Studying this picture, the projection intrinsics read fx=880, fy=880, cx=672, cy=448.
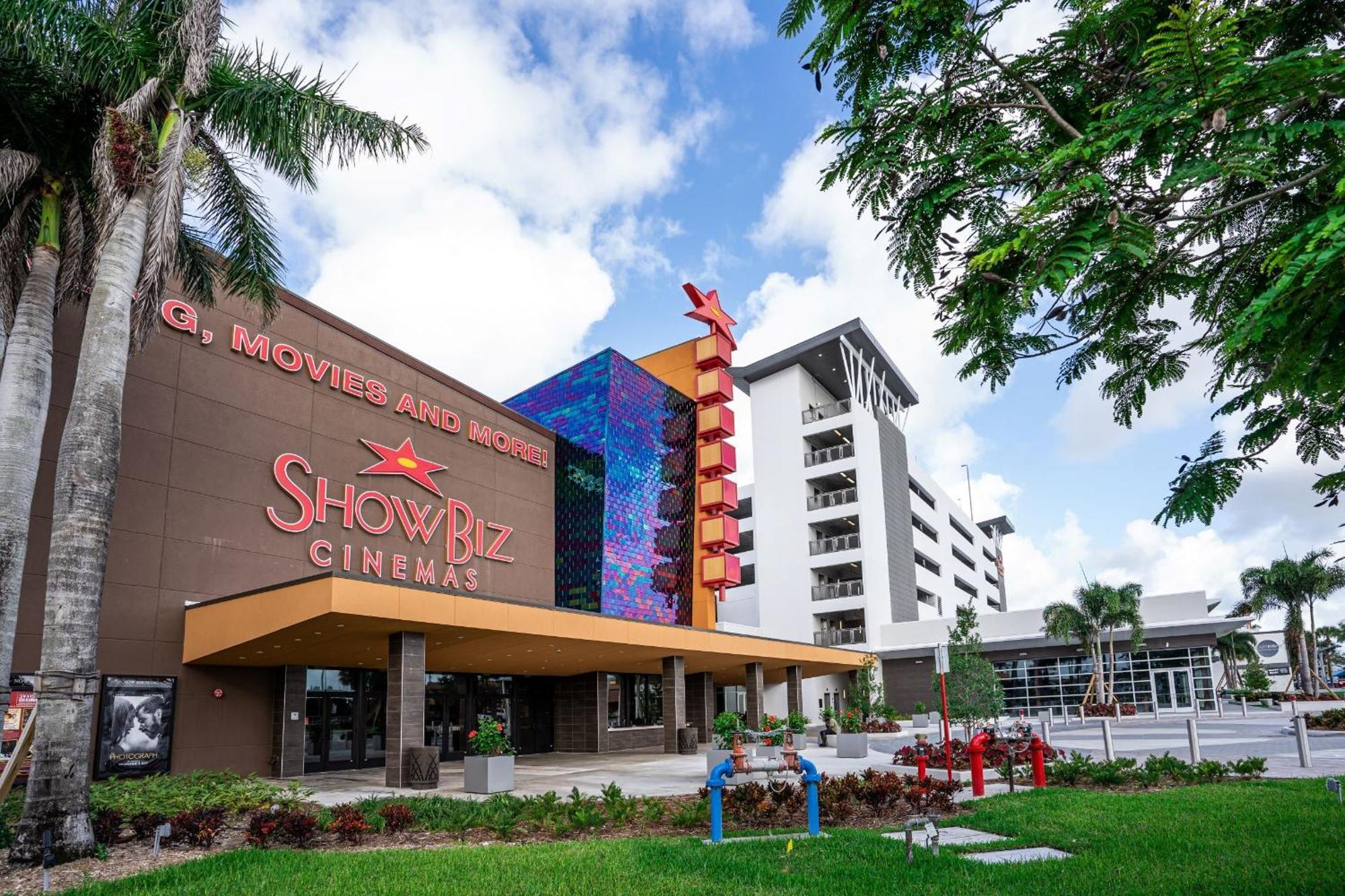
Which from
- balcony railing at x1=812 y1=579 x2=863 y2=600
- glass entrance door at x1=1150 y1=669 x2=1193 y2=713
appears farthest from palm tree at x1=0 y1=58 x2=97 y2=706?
glass entrance door at x1=1150 y1=669 x2=1193 y2=713

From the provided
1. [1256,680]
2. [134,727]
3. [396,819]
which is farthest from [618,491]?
[1256,680]

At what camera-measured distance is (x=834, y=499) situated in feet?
187

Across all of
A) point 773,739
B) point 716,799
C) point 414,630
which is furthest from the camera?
point 773,739

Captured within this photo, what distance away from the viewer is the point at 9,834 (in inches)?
446

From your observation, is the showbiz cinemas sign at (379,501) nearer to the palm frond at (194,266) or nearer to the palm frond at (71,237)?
the palm frond at (194,266)

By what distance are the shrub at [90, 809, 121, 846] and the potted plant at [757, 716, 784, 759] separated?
48.5 ft

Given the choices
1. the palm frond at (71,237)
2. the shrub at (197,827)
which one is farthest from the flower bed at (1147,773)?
the palm frond at (71,237)

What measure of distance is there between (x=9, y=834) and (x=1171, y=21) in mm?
14676

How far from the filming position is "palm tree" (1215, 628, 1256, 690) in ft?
239

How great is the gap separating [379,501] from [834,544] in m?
34.9

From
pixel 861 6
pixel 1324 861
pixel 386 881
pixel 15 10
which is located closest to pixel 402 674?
pixel 386 881

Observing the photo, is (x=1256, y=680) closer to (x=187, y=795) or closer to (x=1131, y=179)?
(x=187, y=795)

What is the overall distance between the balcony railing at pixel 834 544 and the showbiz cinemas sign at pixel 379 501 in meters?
28.5

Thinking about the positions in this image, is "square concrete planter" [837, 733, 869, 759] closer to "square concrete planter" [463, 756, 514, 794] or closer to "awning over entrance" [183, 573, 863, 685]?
"awning over entrance" [183, 573, 863, 685]
